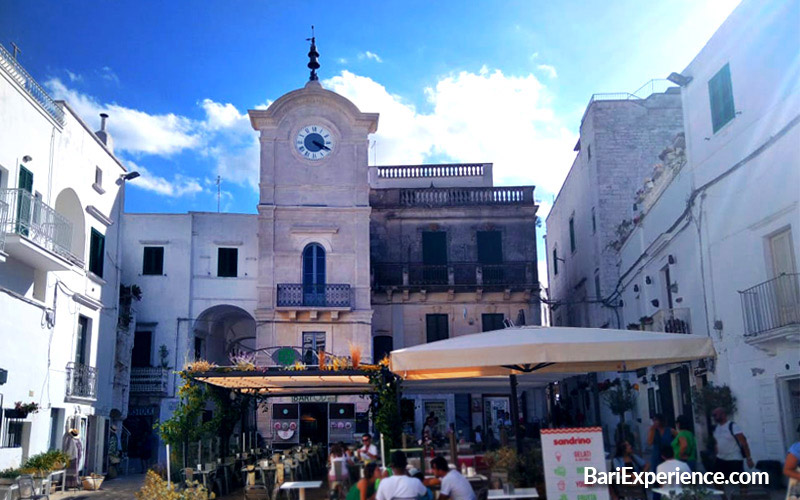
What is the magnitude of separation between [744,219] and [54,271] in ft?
54.8

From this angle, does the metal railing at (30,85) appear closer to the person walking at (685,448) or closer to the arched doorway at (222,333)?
the arched doorway at (222,333)

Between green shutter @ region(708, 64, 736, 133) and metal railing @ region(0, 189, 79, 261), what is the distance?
15045mm

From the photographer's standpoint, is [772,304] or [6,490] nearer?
[772,304]

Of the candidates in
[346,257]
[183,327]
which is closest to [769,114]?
[346,257]

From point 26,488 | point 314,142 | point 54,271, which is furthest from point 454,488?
point 314,142

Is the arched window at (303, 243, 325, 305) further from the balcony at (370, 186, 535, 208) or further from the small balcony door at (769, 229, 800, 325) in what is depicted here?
the small balcony door at (769, 229, 800, 325)

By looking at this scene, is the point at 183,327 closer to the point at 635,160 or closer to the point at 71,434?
the point at 71,434

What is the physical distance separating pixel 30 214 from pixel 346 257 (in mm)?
12594

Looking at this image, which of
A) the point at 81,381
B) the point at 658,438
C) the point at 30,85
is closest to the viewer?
the point at 658,438

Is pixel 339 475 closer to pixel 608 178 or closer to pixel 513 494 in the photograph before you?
pixel 513 494

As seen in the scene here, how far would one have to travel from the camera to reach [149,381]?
2816 centimetres

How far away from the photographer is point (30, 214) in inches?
716

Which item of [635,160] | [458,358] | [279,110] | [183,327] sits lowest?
[458,358]

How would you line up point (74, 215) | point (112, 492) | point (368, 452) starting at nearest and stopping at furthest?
point (368, 452) → point (112, 492) → point (74, 215)
